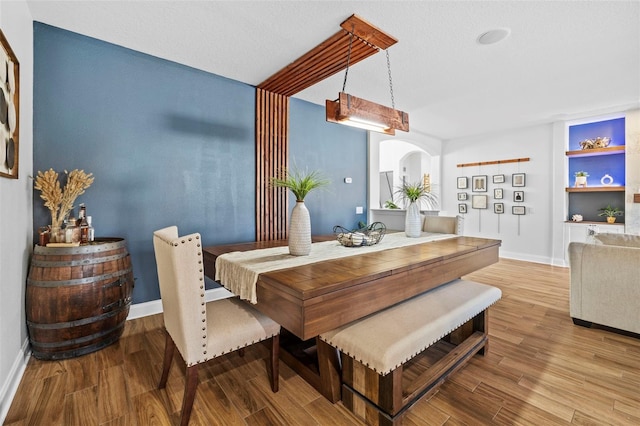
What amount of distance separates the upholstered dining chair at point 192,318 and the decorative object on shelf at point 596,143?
6.14 metres

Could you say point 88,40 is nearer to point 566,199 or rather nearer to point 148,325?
point 148,325

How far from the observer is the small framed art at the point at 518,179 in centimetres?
564

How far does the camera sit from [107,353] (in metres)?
2.15

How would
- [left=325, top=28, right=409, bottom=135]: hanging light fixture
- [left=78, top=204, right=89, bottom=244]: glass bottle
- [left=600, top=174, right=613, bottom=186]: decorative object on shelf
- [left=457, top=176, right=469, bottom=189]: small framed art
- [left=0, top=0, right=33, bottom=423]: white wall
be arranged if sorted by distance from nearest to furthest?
[left=0, top=0, right=33, bottom=423]: white wall < [left=325, top=28, right=409, bottom=135]: hanging light fixture < [left=78, top=204, right=89, bottom=244]: glass bottle < [left=600, top=174, right=613, bottom=186]: decorative object on shelf < [left=457, top=176, right=469, bottom=189]: small framed art

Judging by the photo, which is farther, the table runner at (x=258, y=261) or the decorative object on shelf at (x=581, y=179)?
the decorative object on shelf at (x=581, y=179)

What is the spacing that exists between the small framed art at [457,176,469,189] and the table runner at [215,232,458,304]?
187 inches

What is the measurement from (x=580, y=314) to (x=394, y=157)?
626 cm

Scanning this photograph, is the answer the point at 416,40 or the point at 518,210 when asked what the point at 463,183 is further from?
the point at 416,40

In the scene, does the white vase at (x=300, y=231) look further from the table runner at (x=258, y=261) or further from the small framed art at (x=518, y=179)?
the small framed art at (x=518, y=179)

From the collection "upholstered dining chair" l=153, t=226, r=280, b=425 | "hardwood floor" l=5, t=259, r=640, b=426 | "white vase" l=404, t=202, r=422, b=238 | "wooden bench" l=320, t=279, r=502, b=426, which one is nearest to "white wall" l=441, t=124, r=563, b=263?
"hardwood floor" l=5, t=259, r=640, b=426

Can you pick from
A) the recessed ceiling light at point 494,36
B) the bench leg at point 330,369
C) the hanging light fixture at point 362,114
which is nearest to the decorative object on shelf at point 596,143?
the recessed ceiling light at point 494,36

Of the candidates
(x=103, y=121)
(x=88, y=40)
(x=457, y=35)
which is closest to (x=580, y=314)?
(x=457, y=35)

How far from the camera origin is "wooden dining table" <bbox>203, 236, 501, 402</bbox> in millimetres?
1241

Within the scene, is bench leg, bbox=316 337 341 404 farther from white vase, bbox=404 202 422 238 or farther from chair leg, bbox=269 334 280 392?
white vase, bbox=404 202 422 238
